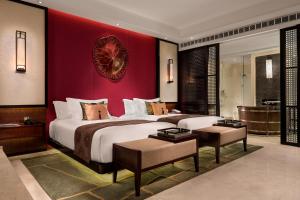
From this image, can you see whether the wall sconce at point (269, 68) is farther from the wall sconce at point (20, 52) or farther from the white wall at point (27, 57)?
the wall sconce at point (20, 52)

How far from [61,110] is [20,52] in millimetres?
1255

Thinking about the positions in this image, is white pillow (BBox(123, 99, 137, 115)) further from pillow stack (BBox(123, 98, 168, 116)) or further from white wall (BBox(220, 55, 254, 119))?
white wall (BBox(220, 55, 254, 119))

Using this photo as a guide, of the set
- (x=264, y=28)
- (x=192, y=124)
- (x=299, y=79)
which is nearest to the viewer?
(x=192, y=124)

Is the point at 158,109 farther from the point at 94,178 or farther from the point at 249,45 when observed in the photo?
the point at 249,45

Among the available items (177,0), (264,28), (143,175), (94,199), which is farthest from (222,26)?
(94,199)

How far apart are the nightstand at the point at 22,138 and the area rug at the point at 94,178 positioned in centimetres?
31

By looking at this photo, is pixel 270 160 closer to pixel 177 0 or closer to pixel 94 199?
pixel 94 199

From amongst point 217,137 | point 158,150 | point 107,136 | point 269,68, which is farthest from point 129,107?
point 269,68

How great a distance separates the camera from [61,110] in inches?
161

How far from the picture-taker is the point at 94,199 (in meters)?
2.05

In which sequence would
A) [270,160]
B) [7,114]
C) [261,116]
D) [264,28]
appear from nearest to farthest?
1. [270,160]
2. [7,114]
3. [264,28]
4. [261,116]

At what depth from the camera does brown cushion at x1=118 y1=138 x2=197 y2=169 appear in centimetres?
223

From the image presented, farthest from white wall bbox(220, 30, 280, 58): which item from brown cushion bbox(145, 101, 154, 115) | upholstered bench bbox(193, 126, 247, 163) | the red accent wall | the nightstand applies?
the nightstand

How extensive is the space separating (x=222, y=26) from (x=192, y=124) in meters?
2.83
